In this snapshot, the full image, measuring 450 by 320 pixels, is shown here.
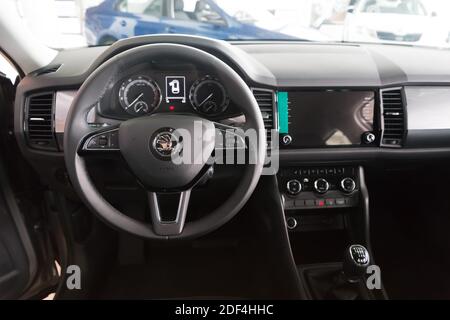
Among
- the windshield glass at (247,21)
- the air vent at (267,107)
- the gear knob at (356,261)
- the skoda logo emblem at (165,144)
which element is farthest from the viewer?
the windshield glass at (247,21)

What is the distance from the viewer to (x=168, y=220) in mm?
1275

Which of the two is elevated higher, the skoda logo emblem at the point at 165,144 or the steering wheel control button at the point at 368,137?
the skoda logo emblem at the point at 165,144

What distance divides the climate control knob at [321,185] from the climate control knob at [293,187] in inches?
2.6

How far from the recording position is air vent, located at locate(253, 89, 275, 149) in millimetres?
1473

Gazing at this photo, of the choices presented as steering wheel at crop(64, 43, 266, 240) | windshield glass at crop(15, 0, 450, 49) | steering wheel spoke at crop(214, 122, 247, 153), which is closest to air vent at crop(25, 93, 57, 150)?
steering wheel at crop(64, 43, 266, 240)

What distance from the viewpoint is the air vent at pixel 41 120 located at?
1478 millimetres

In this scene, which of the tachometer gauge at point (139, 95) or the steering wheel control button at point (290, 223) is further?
the steering wheel control button at point (290, 223)

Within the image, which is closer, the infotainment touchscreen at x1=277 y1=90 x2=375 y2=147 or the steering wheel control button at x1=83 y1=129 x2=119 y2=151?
the steering wheel control button at x1=83 y1=129 x2=119 y2=151

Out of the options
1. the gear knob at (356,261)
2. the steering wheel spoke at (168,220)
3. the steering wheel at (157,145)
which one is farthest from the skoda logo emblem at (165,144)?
the gear knob at (356,261)

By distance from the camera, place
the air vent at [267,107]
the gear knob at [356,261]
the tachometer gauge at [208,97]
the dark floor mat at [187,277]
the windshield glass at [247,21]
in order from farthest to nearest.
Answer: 1. the windshield glass at [247,21]
2. the dark floor mat at [187,277]
3. the gear knob at [356,261]
4. the air vent at [267,107]
5. the tachometer gauge at [208,97]

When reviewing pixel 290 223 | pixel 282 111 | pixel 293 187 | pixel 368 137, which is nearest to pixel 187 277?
pixel 290 223

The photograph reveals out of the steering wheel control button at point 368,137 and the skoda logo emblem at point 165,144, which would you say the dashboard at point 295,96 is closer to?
the steering wheel control button at point 368,137

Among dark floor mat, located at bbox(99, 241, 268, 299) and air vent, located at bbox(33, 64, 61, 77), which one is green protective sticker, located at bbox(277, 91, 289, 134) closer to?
dark floor mat, located at bbox(99, 241, 268, 299)

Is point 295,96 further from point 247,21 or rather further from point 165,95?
point 247,21
